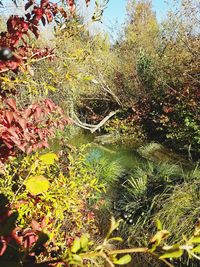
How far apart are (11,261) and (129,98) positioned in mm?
14638

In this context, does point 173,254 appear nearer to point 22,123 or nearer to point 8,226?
point 8,226

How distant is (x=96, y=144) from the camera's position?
12.9 meters

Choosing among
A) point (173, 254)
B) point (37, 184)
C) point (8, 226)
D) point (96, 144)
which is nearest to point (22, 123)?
point (37, 184)

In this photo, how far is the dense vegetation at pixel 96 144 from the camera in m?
1.47

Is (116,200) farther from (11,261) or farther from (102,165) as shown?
(11,261)

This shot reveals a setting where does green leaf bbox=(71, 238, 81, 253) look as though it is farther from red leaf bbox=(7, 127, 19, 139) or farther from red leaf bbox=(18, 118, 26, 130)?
red leaf bbox=(18, 118, 26, 130)

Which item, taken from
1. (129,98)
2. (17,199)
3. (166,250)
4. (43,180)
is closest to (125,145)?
(129,98)

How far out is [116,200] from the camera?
6535 millimetres

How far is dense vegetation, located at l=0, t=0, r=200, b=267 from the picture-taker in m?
1.47

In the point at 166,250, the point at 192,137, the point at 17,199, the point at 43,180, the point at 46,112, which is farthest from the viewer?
the point at 192,137

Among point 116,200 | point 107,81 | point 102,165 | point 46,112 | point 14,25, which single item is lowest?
point 116,200

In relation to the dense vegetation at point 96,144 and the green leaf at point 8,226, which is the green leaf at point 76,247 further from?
the green leaf at point 8,226

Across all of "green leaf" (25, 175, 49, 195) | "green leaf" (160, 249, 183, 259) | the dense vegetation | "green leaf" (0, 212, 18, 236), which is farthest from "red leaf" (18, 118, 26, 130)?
"green leaf" (160, 249, 183, 259)

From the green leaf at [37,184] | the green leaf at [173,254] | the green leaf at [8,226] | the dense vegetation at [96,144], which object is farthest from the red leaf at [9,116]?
the green leaf at [173,254]
